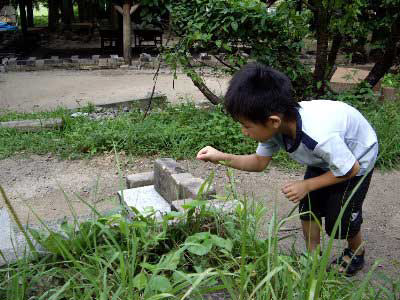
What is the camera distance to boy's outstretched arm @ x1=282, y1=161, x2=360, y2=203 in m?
2.02

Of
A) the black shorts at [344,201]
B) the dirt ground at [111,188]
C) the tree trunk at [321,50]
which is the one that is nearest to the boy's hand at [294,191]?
the black shorts at [344,201]

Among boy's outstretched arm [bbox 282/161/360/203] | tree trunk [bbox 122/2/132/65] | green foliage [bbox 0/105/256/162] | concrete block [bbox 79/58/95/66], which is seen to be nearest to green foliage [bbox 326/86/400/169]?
green foliage [bbox 0/105/256/162]

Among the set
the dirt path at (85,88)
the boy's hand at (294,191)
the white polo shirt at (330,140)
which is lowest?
the dirt path at (85,88)

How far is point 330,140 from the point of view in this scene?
1977 millimetres

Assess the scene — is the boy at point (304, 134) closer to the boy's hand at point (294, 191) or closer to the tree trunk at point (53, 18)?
the boy's hand at point (294, 191)

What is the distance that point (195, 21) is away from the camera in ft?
18.5

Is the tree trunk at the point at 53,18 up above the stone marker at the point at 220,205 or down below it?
above

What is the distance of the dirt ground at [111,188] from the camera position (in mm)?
3441

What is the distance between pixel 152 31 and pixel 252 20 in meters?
9.91

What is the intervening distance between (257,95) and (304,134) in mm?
296

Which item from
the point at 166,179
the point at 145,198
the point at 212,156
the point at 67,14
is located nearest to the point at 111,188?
the point at 145,198

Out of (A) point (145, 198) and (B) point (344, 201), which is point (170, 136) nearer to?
(A) point (145, 198)

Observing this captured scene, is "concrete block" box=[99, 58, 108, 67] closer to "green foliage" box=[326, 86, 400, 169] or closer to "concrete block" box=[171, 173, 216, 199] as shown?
"green foliage" box=[326, 86, 400, 169]

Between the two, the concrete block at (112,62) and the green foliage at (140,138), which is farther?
the concrete block at (112,62)
